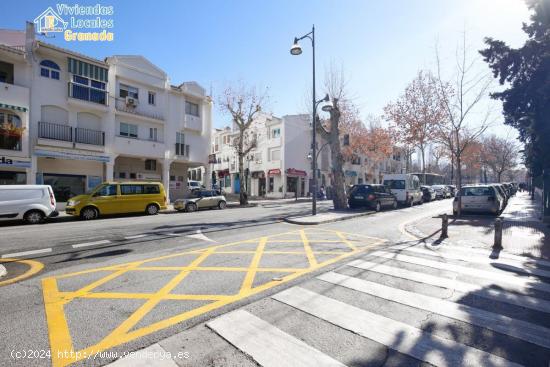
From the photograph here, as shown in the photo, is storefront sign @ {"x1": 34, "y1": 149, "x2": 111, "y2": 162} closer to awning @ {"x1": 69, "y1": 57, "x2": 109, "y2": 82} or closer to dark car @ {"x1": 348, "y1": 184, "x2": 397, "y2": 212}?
awning @ {"x1": 69, "y1": 57, "x2": 109, "y2": 82}

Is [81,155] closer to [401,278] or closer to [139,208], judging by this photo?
[139,208]

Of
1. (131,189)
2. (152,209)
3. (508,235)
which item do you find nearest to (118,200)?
(131,189)

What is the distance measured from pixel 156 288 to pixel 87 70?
2003 centimetres

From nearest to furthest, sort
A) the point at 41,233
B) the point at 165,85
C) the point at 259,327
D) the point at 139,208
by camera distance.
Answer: the point at 259,327
the point at 41,233
the point at 139,208
the point at 165,85

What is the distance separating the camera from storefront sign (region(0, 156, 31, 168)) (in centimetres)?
1556

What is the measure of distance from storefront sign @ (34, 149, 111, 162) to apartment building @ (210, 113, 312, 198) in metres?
→ 15.6

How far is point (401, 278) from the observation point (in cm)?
523

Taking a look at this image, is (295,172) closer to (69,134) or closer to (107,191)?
(69,134)

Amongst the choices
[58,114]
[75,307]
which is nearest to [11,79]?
[58,114]

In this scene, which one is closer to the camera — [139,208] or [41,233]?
[41,233]

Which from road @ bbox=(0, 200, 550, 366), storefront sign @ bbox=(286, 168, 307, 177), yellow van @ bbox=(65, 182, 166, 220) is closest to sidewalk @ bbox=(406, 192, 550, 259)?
road @ bbox=(0, 200, 550, 366)

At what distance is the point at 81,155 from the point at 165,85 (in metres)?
8.84

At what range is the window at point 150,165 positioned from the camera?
79.7ft

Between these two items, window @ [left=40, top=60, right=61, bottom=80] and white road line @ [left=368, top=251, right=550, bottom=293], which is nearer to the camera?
white road line @ [left=368, top=251, right=550, bottom=293]
